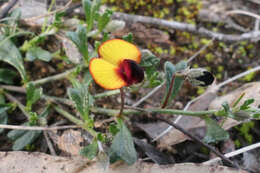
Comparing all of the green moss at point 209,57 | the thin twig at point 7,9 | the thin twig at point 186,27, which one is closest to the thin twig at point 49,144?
the thin twig at point 7,9

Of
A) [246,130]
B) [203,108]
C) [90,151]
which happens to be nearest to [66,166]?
[90,151]

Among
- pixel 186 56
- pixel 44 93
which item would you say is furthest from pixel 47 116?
pixel 186 56

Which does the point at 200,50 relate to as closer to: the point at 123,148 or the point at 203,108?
the point at 203,108

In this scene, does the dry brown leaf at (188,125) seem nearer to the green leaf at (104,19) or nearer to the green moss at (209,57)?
the green moss at (209,57)

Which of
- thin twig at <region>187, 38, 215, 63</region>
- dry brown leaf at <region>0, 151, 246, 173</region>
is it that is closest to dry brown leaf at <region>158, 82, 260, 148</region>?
dry brown leaf at <region>0, 151, 246, 173</region>

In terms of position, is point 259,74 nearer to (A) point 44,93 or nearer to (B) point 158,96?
(B) point 158,96
